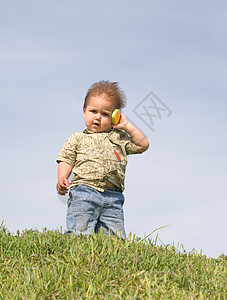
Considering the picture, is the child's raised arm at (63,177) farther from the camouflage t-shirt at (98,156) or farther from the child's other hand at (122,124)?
the child's other hand at (122,124)

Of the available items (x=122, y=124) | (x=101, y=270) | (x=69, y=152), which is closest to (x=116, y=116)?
(x=122, y=124)

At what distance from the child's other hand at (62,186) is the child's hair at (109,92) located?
46.9 inches

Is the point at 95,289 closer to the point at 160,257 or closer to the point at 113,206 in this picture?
the point at 160,257

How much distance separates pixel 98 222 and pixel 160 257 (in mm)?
1931

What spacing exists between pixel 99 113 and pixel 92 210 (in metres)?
1.40

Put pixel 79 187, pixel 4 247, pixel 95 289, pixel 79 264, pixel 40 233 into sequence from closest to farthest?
pixel 95 289 < pixel 79 264 < pixel 4 247 < pixel 40 233 < pixel 79 187

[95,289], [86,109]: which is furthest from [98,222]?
[95,289]

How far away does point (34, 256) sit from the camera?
14.8ft

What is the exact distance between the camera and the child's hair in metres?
6.38

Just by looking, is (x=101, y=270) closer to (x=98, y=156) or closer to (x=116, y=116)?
→ (x=98, y=156)

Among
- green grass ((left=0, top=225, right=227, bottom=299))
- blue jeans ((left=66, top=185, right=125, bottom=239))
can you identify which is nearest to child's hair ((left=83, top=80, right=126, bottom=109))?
blue jeans ((left=66, top=185, right=125, bottom=239))

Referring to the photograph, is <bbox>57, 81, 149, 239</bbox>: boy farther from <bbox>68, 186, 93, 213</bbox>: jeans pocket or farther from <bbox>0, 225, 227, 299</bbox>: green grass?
<bbox>0, 225, 227, 299</bbox>: green grass

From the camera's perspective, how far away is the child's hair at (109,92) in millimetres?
6383

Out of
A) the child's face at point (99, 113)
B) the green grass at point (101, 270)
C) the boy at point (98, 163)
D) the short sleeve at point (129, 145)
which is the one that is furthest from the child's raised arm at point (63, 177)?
the green grass at point (101, 270)
